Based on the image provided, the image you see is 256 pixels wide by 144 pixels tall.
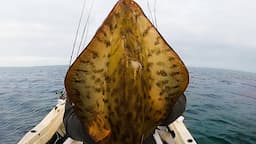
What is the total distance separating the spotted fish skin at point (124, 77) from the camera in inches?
70.6

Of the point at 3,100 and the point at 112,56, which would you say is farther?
the point at 3,100

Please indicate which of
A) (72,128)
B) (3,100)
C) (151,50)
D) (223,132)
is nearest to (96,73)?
(151,50)

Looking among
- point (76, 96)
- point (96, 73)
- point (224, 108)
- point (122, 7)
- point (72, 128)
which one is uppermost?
point (122, 7)

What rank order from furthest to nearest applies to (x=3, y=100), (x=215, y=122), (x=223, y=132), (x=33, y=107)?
(x=3, y=100), (x=33, y=107), (x=215, y=122), (x=223, y=132)

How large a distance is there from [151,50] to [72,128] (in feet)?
3.67

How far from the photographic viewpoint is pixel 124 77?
5.87 feet

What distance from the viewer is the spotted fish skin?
5.88 ft

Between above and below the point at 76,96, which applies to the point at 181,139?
below

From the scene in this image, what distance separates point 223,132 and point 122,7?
35.5 feet

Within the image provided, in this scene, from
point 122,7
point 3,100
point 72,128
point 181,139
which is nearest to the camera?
point 122,7

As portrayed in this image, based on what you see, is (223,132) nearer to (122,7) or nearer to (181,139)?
(181,139)

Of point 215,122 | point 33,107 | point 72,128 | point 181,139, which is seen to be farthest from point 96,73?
point 33,107

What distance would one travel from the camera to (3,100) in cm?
2112

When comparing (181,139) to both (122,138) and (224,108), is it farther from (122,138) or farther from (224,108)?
(224,108)
